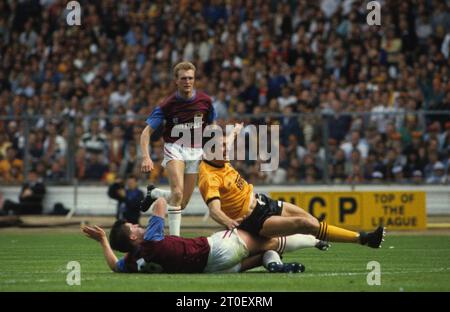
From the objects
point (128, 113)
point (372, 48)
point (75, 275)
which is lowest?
point (75, 275)

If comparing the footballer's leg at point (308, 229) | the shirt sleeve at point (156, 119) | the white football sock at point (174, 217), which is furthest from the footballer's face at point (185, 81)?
the footballer's leg at point (308, 229)

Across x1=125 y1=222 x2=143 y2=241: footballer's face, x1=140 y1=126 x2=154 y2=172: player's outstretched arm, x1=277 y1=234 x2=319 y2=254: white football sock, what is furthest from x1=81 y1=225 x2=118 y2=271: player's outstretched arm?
x1=140 y1=126 x2=154 y2=172: player's outstretched arm

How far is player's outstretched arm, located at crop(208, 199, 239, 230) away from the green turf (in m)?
0.59

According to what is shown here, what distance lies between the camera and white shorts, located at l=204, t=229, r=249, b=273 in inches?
468

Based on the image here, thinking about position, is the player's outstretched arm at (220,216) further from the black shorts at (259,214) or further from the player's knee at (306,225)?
the player's knee at (306,225)

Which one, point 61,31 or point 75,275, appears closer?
point 75,275

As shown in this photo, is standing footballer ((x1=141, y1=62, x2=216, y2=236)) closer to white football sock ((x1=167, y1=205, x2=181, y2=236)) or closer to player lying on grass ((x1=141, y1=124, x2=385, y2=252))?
white football sock ((x1=167, y1=205, x2=181, y2=236))

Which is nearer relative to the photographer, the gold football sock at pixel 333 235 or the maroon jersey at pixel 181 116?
the gold football sock at pixel 333 235

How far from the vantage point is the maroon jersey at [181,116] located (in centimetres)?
1506

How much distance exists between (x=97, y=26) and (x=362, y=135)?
31.4ft

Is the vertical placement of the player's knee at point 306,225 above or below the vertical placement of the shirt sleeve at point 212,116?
below
